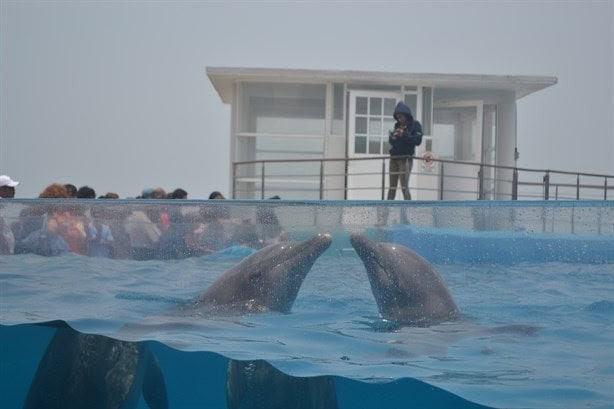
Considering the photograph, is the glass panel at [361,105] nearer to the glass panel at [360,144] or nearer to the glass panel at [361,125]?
the glass panel at [361,125]

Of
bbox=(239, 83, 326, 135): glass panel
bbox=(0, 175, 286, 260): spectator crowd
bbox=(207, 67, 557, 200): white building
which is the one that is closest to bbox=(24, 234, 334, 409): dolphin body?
Answer: bbox=(0, 175, 286, 260): spectator crowd

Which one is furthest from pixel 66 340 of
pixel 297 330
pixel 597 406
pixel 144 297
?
pixel 597 406

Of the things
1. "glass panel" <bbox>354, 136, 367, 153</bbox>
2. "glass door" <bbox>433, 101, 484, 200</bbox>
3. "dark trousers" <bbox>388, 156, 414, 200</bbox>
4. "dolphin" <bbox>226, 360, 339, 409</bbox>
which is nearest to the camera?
"dolphin" <bbox>226, 360, 339, 409</bbox>

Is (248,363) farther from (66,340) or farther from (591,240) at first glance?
(591,240)

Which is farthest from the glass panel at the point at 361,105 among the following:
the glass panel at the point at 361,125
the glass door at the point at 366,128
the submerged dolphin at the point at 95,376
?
the submerged dolphin at the point at 95,376

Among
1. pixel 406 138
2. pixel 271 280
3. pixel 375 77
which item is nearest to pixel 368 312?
pixel 271 280

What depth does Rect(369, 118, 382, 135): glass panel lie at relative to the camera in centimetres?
1727

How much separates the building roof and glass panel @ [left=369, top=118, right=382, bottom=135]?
2.42ft

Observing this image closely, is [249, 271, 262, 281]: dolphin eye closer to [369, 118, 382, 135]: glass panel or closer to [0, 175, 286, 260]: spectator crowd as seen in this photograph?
[0, 175, 286, 260]: spectator crowd

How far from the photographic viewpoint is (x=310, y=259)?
4637 millimetres

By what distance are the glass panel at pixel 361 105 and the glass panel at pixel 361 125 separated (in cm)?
13

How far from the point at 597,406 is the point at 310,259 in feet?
6.02

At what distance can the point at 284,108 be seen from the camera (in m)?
17.7

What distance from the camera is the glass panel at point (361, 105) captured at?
17281 millimetres
